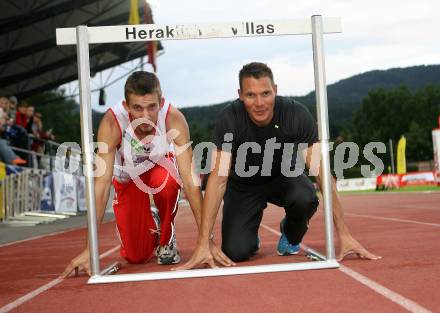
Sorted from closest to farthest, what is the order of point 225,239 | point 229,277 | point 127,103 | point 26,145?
point 229,277
point 127,103
point 225,239
point 26,145

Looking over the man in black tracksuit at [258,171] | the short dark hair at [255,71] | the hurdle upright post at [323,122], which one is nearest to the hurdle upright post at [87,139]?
the man in black tracksuit at [258,171]

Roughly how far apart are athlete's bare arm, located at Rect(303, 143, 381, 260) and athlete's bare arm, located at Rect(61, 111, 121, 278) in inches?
58.0

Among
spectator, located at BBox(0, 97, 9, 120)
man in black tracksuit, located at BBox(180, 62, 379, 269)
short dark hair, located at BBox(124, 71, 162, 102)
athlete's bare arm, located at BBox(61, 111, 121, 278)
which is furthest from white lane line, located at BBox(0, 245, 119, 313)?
spectator, located at BBox(0, 97, 9, 120)

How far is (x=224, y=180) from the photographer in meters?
4.52

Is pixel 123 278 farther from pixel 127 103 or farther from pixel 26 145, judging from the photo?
pixel 26 145

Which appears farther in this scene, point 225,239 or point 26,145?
point 26,145

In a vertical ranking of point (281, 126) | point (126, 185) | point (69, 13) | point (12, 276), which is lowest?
point (12, 276)

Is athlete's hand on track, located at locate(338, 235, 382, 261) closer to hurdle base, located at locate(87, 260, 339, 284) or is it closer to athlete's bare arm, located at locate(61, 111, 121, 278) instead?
hurdle base, located at locate(87, 260, 339, 284)

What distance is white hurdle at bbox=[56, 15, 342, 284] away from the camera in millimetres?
4141

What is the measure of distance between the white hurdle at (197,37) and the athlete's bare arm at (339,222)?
14cm

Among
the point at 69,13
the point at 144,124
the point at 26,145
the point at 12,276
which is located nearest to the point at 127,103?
the point at 144,124

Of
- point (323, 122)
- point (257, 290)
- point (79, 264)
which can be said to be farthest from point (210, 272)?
point (323, 122)

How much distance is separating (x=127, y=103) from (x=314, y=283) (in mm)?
1865

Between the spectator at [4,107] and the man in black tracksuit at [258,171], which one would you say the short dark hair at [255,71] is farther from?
the spectator at [4,107]
